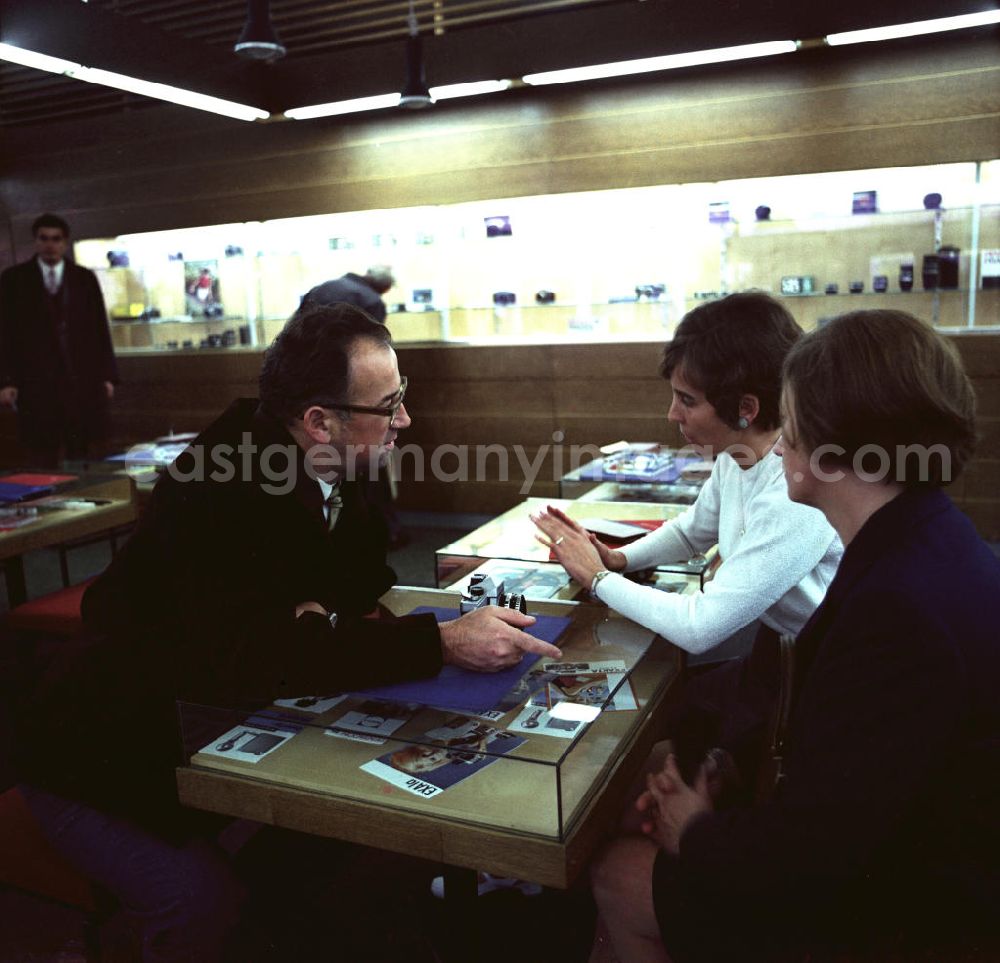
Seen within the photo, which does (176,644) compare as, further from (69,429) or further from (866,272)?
(69,429)

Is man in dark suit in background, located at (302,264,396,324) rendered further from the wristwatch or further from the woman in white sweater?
the wristwatch

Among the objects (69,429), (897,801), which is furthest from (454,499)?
(897,801)

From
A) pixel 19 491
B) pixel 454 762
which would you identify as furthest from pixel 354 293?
pixel 454 762

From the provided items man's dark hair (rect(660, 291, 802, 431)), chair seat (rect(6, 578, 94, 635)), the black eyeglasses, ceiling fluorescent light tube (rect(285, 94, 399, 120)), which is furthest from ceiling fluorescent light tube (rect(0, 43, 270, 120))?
man's dark hair (rect(660, 291, 802, 431))

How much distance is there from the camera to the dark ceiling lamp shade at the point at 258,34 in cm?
468

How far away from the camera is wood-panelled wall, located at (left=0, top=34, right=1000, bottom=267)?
206 inches

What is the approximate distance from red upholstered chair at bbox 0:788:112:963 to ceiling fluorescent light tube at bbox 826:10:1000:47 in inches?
204

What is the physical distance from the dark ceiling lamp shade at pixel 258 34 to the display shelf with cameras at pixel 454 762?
4.09 m

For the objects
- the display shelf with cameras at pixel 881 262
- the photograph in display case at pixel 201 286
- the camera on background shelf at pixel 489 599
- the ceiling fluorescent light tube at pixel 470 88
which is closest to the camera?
the camera on background shelf at pixel 489 599

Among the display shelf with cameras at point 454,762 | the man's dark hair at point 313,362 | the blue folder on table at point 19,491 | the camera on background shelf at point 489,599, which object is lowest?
the display shelf with cameras at point 454,762

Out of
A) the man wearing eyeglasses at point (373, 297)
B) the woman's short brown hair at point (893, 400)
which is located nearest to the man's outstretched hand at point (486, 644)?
the woman's short brown hair at point (893, 400)

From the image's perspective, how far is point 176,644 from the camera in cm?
172

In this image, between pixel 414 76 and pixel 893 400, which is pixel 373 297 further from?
pixel 893 400

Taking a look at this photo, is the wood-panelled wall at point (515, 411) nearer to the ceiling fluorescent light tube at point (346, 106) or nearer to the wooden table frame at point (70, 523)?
the ceiling fluorescent light tube at point (346, 106)
